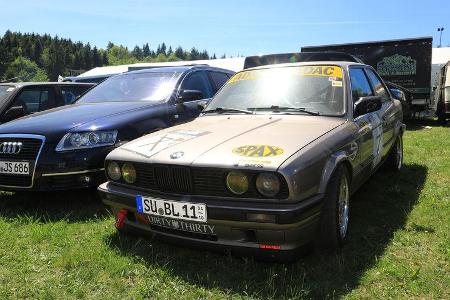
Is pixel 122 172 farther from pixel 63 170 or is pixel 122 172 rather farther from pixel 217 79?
pixel 217 79

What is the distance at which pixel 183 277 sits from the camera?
2.91 m

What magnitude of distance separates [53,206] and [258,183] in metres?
2.79

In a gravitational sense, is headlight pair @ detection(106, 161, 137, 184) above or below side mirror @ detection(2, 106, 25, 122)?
below

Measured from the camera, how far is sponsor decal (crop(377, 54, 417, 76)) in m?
12.8

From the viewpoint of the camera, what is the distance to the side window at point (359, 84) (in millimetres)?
4086

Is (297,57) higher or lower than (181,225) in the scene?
higher

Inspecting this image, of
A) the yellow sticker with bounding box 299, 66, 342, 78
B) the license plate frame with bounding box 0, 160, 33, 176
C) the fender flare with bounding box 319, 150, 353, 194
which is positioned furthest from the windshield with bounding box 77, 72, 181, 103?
the fender flare with bounding box 319, 150, 353, 194

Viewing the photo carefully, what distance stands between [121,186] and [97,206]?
4.20 ft

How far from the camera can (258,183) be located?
271 cm

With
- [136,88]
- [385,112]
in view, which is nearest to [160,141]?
[136,88]

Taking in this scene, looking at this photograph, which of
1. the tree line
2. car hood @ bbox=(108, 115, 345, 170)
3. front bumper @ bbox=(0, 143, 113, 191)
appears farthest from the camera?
the tree line

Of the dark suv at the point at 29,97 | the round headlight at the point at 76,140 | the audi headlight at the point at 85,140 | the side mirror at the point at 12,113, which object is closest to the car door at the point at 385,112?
the audi headlight at the point at 85,140

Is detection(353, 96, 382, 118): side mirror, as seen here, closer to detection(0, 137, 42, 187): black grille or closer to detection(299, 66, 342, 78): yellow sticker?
detection(299, 66, 342, 78): yellow sticker

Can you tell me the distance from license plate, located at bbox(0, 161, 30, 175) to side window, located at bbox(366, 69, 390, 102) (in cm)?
382
